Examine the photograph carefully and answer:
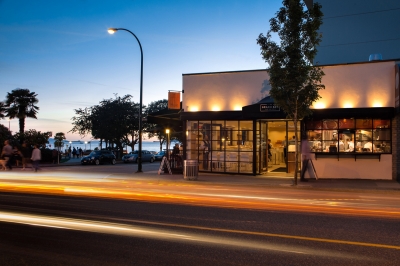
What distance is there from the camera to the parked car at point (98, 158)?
131 feet

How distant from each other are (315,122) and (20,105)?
138 ft

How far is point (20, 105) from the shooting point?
51.3 m

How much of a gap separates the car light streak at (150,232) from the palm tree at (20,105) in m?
45.1

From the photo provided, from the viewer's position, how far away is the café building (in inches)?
759

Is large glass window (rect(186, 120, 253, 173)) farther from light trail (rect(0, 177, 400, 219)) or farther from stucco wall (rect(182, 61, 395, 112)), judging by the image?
light trail (rect(0, 177, 400, 219))

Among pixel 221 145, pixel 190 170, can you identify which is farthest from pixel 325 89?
pixel 190 170

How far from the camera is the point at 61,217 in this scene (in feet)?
31.2

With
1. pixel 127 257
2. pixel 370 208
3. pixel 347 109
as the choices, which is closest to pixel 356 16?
pixel 347 109

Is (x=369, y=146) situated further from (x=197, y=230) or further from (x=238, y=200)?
(x=197, y=230)

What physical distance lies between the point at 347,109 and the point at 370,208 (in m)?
9.08

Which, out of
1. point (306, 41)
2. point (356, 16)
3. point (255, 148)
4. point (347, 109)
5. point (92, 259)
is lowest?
point (92, 259)

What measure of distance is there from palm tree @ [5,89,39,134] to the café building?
35097 millimetres

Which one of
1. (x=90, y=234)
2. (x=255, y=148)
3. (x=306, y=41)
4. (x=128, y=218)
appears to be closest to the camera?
(x=90, y=234)

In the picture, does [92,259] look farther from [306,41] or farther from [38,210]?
[306,41]
